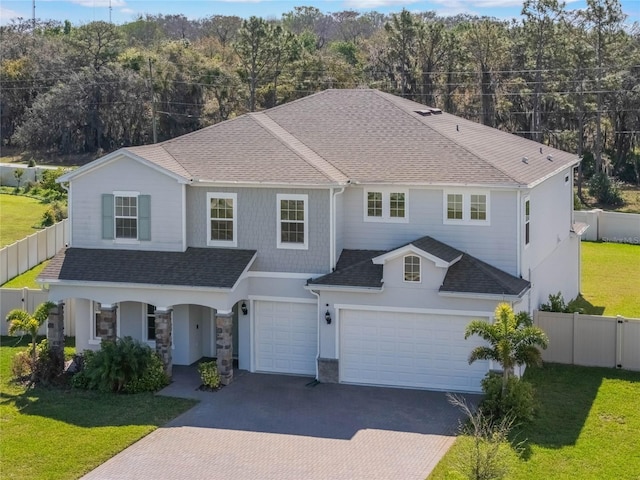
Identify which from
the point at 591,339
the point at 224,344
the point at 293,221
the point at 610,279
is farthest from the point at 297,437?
the point at 610,279

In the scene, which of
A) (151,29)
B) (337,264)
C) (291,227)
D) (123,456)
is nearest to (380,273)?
(337,264)

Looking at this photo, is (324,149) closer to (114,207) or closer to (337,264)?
(337,264)

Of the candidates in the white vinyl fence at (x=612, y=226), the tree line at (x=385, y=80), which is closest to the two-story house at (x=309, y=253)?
the white vinyl fence at (x=612, y=226)

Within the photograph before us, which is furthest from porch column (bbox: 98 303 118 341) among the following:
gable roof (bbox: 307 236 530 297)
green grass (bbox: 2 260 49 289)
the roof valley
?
green grass (bbox: 2 260 49 289)

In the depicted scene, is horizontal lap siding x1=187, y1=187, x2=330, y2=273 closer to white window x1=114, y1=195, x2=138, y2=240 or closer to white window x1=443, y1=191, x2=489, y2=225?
white window x1=114, y1=195, x2=138, y2=240

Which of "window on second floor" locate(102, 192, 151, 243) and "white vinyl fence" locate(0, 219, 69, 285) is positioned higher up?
"window on second floor" locate(102, 192, 151, 243)
